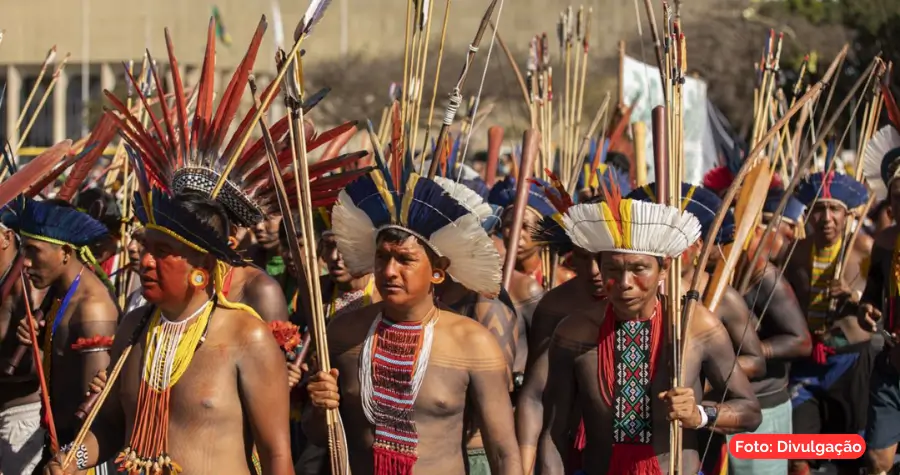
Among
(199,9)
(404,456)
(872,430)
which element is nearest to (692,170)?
(872,430)

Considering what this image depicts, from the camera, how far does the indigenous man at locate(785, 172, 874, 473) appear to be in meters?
8.71

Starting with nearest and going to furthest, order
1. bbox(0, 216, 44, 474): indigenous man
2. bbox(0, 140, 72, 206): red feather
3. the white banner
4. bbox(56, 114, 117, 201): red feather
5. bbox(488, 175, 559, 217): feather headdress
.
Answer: bbox(0, 140, 72, 206): red feather
bbox(0, 216, 44, 474): indigenous man
bbox(56, 114, 117, 201): red feather
bbox(488, 175, 559, 217): feather headdress
the white banner

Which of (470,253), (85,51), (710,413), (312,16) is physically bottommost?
(85,51)

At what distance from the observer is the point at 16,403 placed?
675 cm

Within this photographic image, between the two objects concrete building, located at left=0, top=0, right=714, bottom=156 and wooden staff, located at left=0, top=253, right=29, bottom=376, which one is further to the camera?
concrete building, located at left=0, top=0, right=714, bottom=156

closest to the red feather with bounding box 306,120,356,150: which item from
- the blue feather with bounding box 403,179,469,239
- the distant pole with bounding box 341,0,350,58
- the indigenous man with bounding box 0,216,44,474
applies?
the blue feather with bounding box 403,179,469,239

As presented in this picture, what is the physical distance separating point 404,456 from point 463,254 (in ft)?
2.32

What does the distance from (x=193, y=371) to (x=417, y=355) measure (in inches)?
29.4

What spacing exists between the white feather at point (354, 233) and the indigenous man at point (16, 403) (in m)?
2.10

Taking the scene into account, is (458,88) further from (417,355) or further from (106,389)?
(106,389)

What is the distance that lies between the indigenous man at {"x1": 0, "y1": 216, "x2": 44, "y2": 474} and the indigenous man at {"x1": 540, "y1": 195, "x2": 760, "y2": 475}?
8.84 ft

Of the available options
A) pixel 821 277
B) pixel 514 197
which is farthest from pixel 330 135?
pixel 821 277

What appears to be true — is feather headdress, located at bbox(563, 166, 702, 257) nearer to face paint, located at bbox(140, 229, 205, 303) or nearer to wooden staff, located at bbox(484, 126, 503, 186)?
face paint, located at bbox(140, 229, 205, 303)

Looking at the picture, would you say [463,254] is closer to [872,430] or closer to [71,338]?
[71,338]
